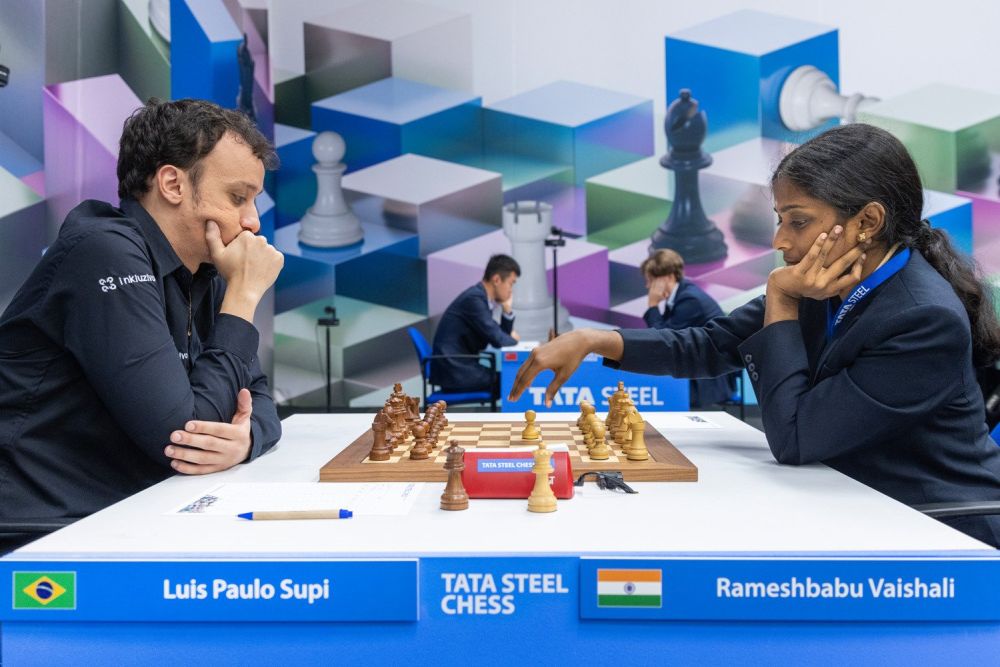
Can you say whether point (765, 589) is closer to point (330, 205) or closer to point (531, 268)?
point (531, 268)

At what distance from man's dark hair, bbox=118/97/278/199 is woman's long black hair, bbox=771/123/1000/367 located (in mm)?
1074

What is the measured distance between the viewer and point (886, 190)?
1.64 metres

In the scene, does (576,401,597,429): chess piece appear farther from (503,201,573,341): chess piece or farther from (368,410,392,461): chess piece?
(503,201,573,341): chess piece

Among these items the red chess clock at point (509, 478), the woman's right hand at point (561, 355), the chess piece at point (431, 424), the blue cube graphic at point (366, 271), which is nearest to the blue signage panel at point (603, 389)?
the woman's right hand at point (561, 355)

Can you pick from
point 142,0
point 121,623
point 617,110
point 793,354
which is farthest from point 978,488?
point 617,110

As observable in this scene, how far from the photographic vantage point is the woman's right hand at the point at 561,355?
6.17 ft

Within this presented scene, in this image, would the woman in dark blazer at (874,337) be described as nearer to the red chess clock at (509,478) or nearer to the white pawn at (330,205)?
the red chess clock at (509,478)

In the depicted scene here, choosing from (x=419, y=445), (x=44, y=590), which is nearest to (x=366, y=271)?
(x=419, y=445)

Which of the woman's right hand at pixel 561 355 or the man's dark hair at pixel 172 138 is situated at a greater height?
the man's dark hair at pixel 172 138

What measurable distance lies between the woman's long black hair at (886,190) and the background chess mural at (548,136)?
18.3ft

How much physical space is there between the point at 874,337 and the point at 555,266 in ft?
17.7

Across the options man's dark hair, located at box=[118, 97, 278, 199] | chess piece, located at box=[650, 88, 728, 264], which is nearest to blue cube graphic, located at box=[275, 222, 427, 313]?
chess piece, located at box=[650, 88, 728, 264]

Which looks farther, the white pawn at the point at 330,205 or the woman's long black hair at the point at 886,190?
the white pawn at the point at 330,205

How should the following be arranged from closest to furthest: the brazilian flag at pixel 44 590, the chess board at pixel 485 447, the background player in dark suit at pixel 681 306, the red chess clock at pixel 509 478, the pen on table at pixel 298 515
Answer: the brazilian flag at pixel 44 590 → the pen on table at pixel 298 515 → the red chess clock at pixel 509 478 → the chess board at pixel 485 447 → the background player in dark suit at pixel 681 306
